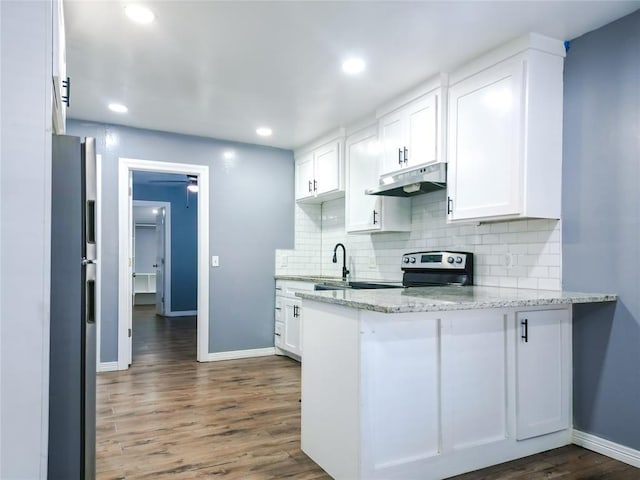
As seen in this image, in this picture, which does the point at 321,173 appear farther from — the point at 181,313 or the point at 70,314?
the point at 181,313

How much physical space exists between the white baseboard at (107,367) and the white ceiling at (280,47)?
2.38 metres

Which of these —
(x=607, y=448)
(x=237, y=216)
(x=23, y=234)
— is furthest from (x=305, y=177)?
(x=23, y=234)

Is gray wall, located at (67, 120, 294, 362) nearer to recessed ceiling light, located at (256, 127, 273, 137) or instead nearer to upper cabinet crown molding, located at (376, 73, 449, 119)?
recessed ceiling light, located at (256, 127, 273, 137)

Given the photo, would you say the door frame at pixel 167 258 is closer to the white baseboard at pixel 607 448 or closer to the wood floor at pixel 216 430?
the wood floor at pixel 216 430

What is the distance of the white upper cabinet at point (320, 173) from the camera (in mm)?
4398

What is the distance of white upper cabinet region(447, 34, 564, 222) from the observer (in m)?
2.51

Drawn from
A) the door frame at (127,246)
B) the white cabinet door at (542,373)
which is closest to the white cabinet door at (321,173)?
the door frame at (127,246)

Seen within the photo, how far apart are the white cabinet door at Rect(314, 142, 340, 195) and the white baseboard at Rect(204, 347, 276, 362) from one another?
1.90 meters

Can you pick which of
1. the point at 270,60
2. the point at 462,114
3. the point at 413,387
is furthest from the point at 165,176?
the point at 413,387

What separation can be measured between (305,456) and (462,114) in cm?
235

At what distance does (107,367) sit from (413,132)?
3584 mm

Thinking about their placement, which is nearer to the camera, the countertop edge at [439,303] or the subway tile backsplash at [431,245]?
the countertop edge at [439,303]

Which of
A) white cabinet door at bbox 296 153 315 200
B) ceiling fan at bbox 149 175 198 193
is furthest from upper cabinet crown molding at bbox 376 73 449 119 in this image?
ceiling fan at bbox 149 175 198 193

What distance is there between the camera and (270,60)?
113 inches
